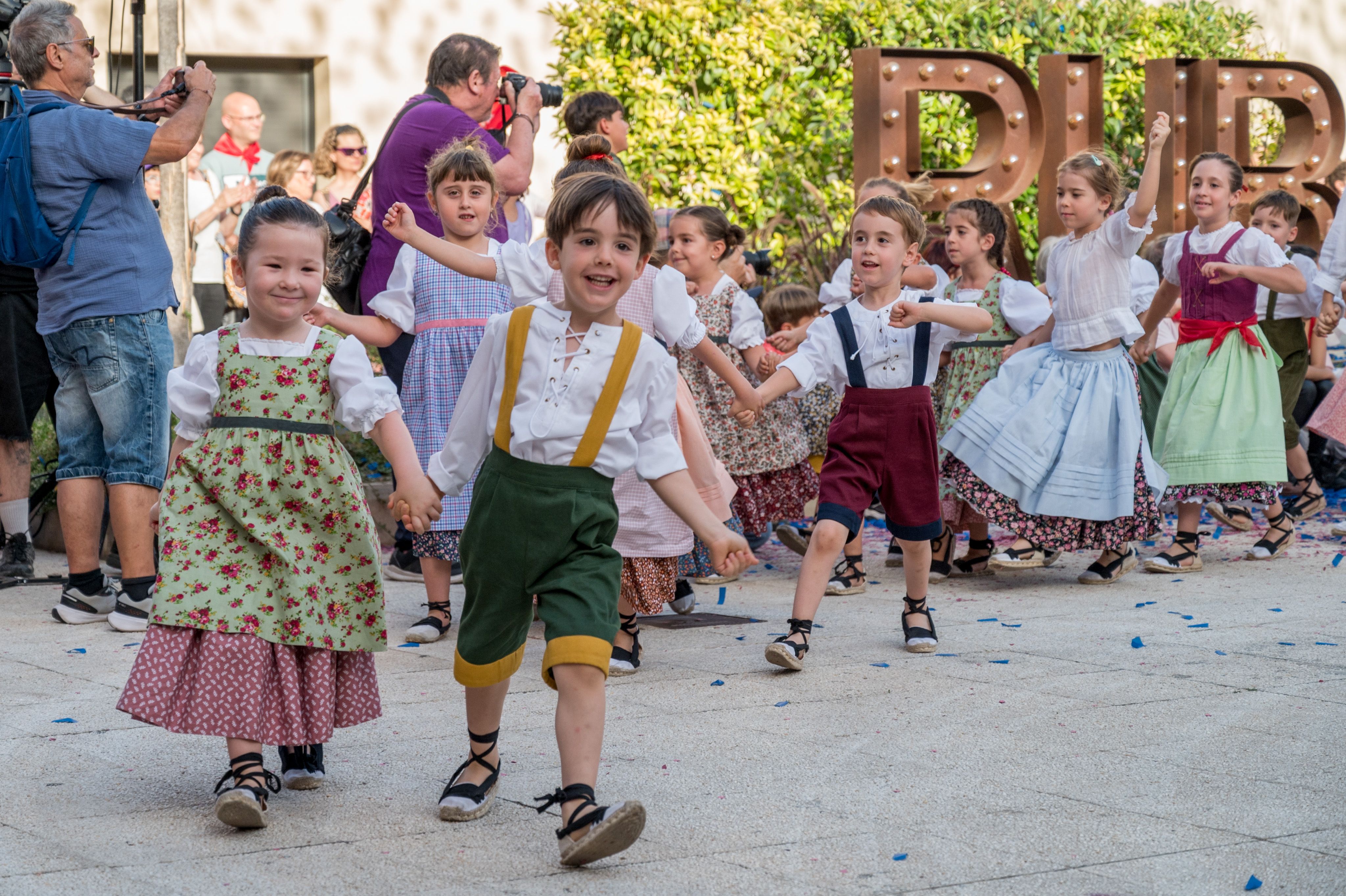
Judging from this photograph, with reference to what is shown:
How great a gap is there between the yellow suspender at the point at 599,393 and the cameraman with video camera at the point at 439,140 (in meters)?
2.56

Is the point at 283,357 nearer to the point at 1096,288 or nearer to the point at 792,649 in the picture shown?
the point at 792,649

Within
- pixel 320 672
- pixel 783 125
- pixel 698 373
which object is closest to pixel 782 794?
pixel 320 672

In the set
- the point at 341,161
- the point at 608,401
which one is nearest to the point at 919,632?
the point at 608,401

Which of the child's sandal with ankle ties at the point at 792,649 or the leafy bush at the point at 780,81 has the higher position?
the leafy bush at the point at 780,81

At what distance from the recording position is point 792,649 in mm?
4844

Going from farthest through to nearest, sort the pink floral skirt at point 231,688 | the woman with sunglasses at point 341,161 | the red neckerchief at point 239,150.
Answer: the red neckerchief at point 239,150 → the woman with sunglasses at point 341,161 → the pink floral skirt at point 231,688

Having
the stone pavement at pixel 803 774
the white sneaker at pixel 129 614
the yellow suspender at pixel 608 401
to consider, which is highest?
the yellow suspender at pixel 608 401

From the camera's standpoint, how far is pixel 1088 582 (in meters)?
6.75

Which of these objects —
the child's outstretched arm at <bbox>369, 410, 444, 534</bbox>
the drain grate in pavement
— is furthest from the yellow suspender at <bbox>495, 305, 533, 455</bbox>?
the drain grate in pavement

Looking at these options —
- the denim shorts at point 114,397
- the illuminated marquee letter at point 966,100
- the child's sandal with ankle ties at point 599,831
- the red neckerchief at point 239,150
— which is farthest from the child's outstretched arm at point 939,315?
the red neckerchief at point 239,150

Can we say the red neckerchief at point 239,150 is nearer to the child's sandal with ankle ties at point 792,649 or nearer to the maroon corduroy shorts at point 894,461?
the maroon corduroy shorts at point 894,461

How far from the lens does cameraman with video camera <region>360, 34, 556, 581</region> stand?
241 inches

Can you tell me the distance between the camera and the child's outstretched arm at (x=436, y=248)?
182 inches

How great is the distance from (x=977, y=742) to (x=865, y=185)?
376 centimetres
